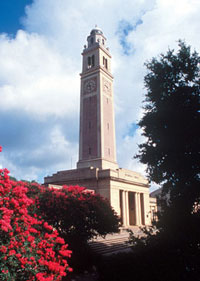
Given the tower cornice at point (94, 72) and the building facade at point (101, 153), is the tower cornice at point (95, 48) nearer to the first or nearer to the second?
the building facade at point (101, 153)

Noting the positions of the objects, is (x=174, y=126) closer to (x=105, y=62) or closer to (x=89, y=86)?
(x=89, y=86)

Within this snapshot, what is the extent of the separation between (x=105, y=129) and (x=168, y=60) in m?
22.9

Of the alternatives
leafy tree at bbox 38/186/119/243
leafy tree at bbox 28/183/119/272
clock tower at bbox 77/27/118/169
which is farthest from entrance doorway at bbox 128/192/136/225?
leafy tree at bbox 28/183/119/272

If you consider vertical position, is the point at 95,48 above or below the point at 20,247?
above

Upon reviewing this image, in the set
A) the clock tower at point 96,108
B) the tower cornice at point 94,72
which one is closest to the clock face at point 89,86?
the clock tower at point 96,108

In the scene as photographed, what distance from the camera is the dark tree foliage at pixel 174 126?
12.4 m

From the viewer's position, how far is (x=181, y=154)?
12.5m

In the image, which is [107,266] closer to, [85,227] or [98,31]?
[85,227]

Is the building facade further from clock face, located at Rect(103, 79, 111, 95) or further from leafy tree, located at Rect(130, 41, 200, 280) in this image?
leafy tree, located at Rect(130, 41, 200, 280)

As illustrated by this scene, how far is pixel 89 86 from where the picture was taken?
4044 centimetres

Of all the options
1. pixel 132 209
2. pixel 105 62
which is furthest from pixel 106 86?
pixel 132 209

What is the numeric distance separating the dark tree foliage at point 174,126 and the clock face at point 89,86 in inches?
991

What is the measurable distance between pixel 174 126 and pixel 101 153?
22.0m

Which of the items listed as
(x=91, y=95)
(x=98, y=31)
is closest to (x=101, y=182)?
(x=91, y=95)
